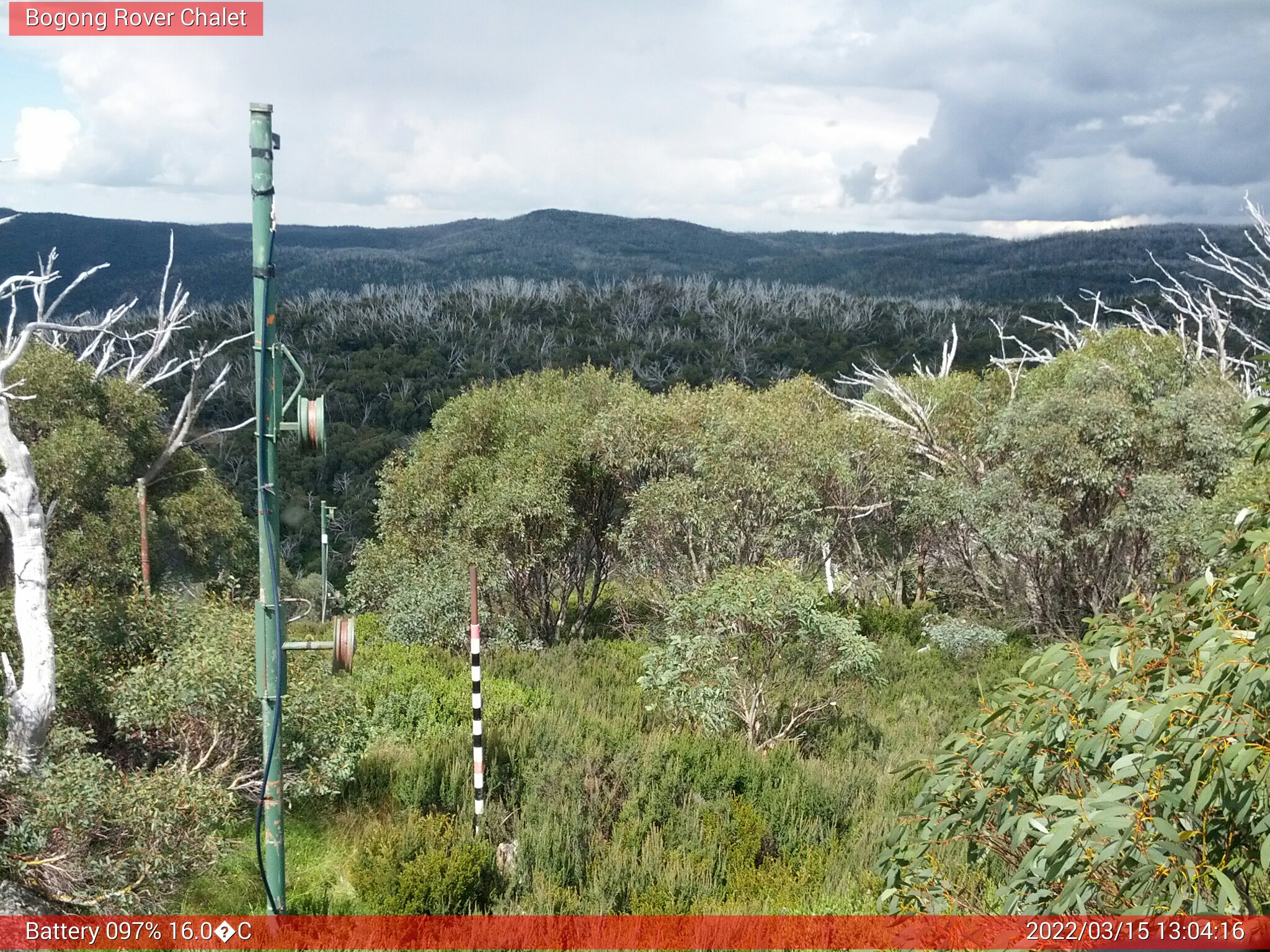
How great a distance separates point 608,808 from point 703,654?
116 inches

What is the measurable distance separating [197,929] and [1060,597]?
56.0 ft

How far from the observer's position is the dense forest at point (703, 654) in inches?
160

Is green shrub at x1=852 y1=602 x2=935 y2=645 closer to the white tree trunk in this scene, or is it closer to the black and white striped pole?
the black and white striped pole

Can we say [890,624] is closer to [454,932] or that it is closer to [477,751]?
[477,751]

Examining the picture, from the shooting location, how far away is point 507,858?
8.20 meters

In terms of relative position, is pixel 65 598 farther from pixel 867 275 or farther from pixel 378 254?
pixel 378 254

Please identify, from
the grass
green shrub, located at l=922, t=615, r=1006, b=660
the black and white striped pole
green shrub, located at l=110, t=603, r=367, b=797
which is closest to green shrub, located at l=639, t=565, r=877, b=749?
the grass

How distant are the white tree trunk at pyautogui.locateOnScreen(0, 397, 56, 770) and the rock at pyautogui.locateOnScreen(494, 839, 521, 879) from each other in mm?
3435

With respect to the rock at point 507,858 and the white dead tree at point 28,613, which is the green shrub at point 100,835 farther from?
the rock at point 507,858

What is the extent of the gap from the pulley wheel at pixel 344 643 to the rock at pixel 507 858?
2932 millimetres

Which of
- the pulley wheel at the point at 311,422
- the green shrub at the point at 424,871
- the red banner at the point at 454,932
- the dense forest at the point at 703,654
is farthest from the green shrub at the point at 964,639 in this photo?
the pulley wheel at the point at 311,422

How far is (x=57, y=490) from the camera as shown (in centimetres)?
1466

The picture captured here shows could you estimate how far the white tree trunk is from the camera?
22.5ft

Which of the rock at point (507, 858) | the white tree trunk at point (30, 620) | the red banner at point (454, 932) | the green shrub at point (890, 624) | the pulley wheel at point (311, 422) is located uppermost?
the pulley wheel at point (311, 422)
